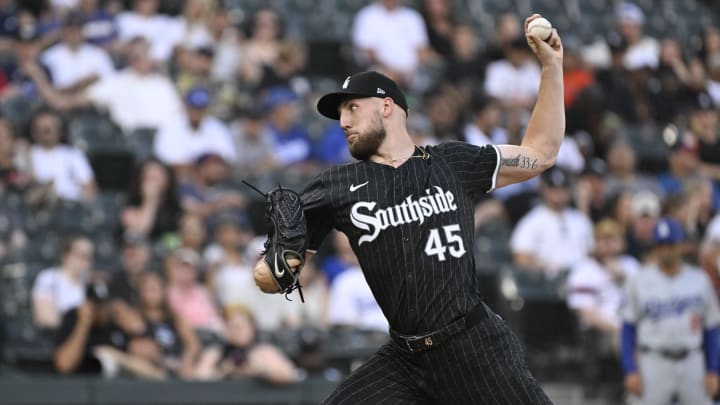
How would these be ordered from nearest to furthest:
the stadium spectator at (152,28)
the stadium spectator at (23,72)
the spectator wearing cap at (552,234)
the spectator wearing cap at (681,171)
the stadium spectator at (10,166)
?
the stadium spectator at (10,166), the stadium spectator at (23,72), the spectator wearing cap at (552,234), the stadium spectator at (152,28), the spectator wearing cap at (681,171)

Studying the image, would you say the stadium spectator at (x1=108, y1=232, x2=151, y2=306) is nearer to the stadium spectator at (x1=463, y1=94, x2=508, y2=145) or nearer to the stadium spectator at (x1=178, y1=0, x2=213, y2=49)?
the stadium spectator at (x1=178, y1=0, x2=213, y2=49)

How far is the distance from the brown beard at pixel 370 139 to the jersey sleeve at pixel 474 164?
0.27m

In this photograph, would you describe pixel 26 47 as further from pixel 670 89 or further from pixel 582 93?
pixel 670 89

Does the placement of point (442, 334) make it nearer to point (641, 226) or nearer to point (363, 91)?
point (363, 91)

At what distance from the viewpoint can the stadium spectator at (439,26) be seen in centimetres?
1542

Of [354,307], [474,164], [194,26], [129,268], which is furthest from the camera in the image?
[194,26]

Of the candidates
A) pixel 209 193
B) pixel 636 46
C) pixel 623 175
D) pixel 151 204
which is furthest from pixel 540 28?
pixel 636 46

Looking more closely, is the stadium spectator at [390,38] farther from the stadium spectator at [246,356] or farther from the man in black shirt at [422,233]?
the man in black shirt at [422,233]

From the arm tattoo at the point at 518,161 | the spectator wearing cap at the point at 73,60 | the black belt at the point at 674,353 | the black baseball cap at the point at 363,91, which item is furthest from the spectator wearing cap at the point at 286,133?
the arm tattoo at the point at 518,161

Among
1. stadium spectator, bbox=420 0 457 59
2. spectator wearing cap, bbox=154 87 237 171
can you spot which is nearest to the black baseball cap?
spectator wearing cap, bbox=154 87 237 171

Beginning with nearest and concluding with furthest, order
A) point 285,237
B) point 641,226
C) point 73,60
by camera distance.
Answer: point 285,237 → point 73,60 → point 641,226

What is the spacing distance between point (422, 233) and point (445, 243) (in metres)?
0.11

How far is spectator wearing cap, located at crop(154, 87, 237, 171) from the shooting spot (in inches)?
486

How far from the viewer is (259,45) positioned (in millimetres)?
13938
